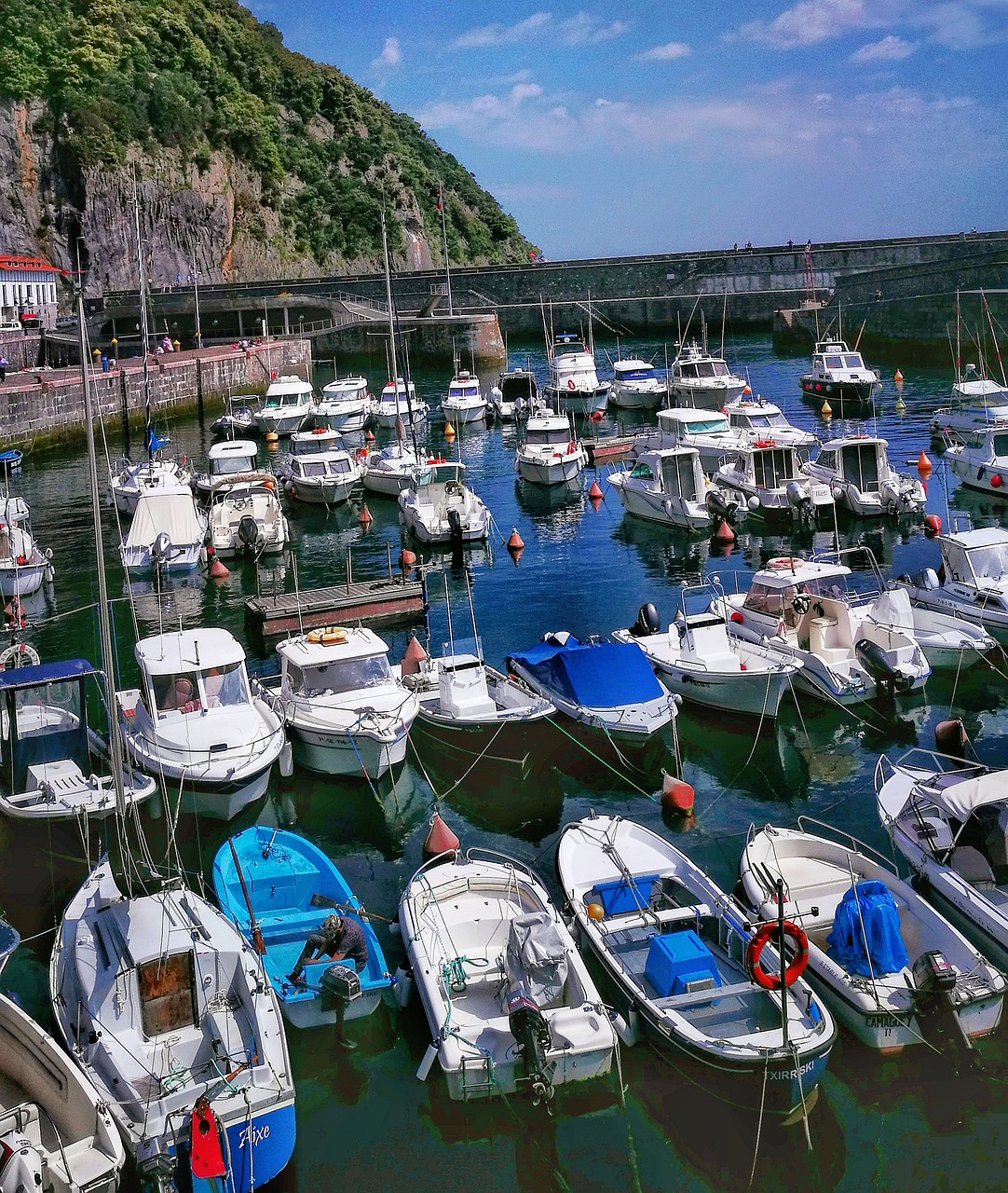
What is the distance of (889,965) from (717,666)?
912cm

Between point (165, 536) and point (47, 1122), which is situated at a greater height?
point (165, 536)

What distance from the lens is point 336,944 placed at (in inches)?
551

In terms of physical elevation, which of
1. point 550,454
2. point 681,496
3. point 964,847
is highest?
point 550,454

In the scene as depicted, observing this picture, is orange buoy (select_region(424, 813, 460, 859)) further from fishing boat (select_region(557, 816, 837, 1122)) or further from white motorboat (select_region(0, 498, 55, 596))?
white motorboat (select_region(0, 498, 55, 596))

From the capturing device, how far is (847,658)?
73.0 ft

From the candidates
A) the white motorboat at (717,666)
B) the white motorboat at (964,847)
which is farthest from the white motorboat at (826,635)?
the white motorboat at (964,847)

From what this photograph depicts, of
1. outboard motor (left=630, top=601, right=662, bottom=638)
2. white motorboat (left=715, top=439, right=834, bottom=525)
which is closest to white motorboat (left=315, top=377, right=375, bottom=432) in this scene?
white motorboat (left=715, top=439, right=834, bottom=525)

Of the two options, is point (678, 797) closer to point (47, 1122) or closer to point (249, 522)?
point (47, 1122)

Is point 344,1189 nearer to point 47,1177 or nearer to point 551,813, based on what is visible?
point 47,1177

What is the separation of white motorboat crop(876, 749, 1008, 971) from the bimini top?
4984 mm

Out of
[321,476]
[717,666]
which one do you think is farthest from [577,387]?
[717,666]

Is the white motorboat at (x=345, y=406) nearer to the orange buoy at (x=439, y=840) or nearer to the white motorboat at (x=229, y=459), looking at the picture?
the white motorboat at (x=229, y=459)

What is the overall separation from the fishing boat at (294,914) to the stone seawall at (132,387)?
→ 31.0m

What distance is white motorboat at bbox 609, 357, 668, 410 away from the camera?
59281mm
